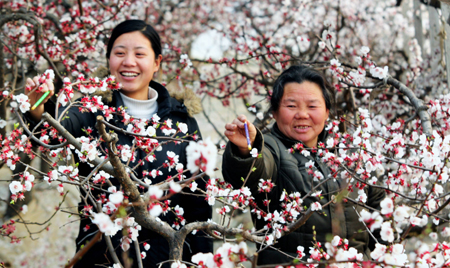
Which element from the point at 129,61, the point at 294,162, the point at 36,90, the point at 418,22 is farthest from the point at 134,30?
the point at 418,22

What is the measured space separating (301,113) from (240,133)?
581 mm

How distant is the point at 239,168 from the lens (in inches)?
69.1

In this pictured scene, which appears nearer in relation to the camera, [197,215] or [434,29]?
[197,215]

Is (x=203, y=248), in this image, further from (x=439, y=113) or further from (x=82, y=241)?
(x=439, y=113)

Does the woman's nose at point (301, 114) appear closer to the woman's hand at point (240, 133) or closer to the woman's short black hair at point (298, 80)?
the woman's short black hair at point (298, 80)

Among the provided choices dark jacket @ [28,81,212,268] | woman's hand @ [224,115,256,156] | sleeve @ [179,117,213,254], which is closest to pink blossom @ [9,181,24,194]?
dark jacket @ [28,81,212,268]

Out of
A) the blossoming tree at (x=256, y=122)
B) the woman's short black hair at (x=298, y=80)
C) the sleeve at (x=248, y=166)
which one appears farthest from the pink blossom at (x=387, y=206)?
the woman's short black hair at (x=298, y=80)

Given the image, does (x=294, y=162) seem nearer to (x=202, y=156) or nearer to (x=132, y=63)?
(x=132, y=63)

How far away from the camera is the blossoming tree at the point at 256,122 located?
4.58 ft

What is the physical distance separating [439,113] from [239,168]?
1453mm

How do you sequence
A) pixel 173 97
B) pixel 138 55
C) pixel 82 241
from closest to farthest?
pixel 82 241 → pixel 138 55 → pixel 173 97

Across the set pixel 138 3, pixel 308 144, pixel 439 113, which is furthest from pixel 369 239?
pixel 138 3

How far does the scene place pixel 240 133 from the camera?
172 centimetres

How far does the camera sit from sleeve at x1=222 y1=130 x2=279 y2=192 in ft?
5.72
